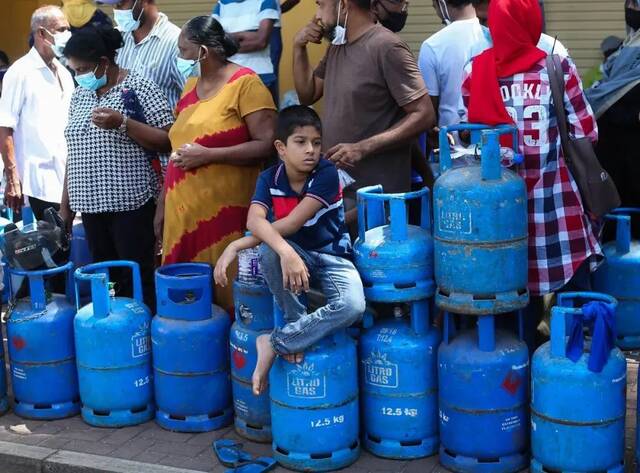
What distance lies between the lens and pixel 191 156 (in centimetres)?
522

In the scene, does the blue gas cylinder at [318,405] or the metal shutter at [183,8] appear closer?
the blue gas cylinder at [318,405]

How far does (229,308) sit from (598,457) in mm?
2124

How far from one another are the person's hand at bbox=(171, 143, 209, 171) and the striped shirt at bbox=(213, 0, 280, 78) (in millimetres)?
1432

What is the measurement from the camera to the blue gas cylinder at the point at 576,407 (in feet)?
13.8

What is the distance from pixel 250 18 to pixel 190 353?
236cm

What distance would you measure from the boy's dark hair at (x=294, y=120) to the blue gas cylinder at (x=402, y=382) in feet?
3.06

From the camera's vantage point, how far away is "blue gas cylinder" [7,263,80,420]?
5.38m

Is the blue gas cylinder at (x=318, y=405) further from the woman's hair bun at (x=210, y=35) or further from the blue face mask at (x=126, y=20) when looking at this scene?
the blue face mask at (x=126, y=20)

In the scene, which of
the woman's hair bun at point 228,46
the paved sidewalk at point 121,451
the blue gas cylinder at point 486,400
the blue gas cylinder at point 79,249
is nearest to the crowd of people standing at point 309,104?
the woman's hair bun at point 228,46

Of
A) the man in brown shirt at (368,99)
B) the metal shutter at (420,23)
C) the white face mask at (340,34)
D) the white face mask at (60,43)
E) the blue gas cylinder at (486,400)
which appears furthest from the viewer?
the metal shutter at (420,23)

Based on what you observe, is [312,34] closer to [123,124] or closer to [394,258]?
[123,124]

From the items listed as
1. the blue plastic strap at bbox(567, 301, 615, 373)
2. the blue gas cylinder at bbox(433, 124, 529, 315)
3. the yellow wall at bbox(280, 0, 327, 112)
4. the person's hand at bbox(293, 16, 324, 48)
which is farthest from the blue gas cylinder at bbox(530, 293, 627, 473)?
the yellow wall at bbox(280, 0, 327, 112)

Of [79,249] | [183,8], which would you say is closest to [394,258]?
[79,249]

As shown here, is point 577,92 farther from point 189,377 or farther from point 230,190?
point 189,377
